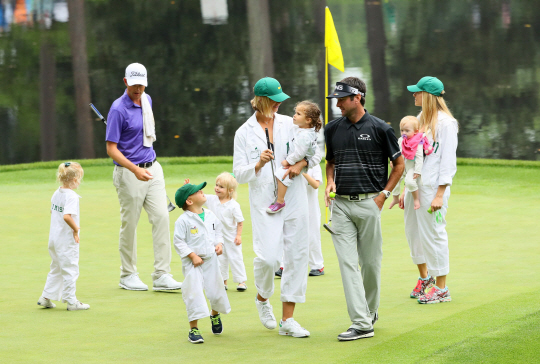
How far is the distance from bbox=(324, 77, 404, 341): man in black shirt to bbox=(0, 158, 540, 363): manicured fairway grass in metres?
0.35

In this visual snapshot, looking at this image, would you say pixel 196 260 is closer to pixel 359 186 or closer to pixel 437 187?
pixel 359 186

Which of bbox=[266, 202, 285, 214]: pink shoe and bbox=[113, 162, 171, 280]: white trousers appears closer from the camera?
bbox=[266, 202, 285, 214]: pink shoe

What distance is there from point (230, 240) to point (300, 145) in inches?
70.9

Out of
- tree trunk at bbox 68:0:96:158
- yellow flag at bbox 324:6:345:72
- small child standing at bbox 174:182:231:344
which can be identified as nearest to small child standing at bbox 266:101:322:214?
small child standing at bbox 174:182:231:344

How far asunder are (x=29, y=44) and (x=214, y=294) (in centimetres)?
2591

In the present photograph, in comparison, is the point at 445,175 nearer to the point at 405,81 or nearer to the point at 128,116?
the point at 128,116

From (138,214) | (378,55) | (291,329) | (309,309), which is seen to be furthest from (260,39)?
(291,329)

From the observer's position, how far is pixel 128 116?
6926mm

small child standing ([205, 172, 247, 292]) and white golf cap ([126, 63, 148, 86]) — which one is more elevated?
Result: white golf cap ([126, 63, 148, 86])

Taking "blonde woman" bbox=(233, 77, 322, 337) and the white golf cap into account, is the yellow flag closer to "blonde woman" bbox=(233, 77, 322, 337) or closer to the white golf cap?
the white golf cap

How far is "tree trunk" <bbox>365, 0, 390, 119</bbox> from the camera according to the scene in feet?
80.9

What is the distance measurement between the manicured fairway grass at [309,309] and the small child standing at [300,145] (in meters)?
0.91

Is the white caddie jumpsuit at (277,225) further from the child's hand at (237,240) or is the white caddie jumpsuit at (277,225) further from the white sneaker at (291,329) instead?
the child's hand at (237,240)

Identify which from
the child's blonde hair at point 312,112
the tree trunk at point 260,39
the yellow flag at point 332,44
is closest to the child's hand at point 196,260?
the child's blonde hair at point 312,112
